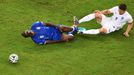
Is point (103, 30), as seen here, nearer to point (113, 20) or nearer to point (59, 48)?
point (113, 20)

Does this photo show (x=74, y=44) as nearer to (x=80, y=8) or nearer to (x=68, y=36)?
(x=68, y=36)

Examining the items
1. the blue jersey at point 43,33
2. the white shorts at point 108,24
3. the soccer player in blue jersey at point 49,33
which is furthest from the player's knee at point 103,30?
the blue jersey at point 43,33

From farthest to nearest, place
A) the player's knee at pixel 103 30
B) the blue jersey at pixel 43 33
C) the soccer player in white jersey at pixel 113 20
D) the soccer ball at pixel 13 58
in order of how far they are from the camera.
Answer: the soccer player in white jersey at pixel 113 20, the player's knee at pixel 103 30, the blue jersey at pixel 43 33, the soccer ball at pixel 13 58

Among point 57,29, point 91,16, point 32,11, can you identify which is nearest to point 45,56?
point 57,29

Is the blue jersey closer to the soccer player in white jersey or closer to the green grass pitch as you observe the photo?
the green grass pitch

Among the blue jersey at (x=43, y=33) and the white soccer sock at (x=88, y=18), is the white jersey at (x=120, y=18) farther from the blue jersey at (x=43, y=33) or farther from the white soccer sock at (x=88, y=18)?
the blue jersey at (x=43, y=33)

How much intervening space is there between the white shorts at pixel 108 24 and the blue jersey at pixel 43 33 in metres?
1.64

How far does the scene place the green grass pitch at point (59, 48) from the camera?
10.5m

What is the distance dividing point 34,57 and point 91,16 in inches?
112

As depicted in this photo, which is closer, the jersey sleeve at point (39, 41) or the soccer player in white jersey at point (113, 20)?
the jersey sleeve at point (39, 41)

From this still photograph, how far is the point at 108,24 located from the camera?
509 inches

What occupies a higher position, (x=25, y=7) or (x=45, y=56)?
(x=25, y=7)

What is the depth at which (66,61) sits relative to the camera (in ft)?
36.0

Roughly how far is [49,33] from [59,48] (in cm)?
61
